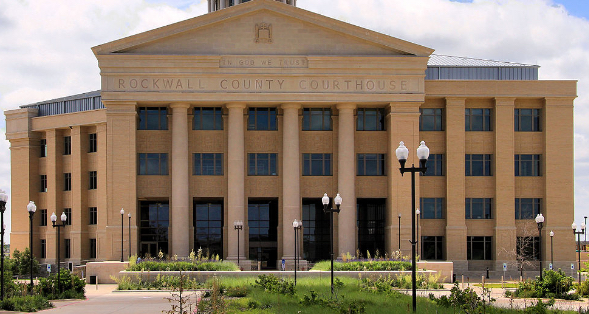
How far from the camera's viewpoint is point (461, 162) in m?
59.1

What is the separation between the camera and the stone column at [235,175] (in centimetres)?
5678

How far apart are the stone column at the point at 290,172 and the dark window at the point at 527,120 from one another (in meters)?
18.3

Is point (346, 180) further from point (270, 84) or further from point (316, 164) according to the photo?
point (270, 84)

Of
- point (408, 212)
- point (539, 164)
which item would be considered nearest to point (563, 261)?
point (539, 164)

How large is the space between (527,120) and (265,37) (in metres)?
22.8

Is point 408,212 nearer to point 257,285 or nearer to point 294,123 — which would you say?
point 294,123

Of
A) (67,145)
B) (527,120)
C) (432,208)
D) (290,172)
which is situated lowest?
(432,208)

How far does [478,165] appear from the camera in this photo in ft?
197

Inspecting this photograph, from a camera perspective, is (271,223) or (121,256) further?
(271,223)

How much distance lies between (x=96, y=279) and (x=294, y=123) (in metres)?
19.3

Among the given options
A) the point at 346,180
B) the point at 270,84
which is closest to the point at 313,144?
the point at 346,180

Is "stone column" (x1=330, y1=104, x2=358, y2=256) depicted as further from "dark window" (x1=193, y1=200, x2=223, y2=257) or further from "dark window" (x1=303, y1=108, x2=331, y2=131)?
"dark window" (x1=193, y1=200, x2=223, y2=257)

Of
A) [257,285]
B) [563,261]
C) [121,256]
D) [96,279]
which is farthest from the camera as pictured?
[563,261]

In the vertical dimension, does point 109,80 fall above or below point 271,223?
above
